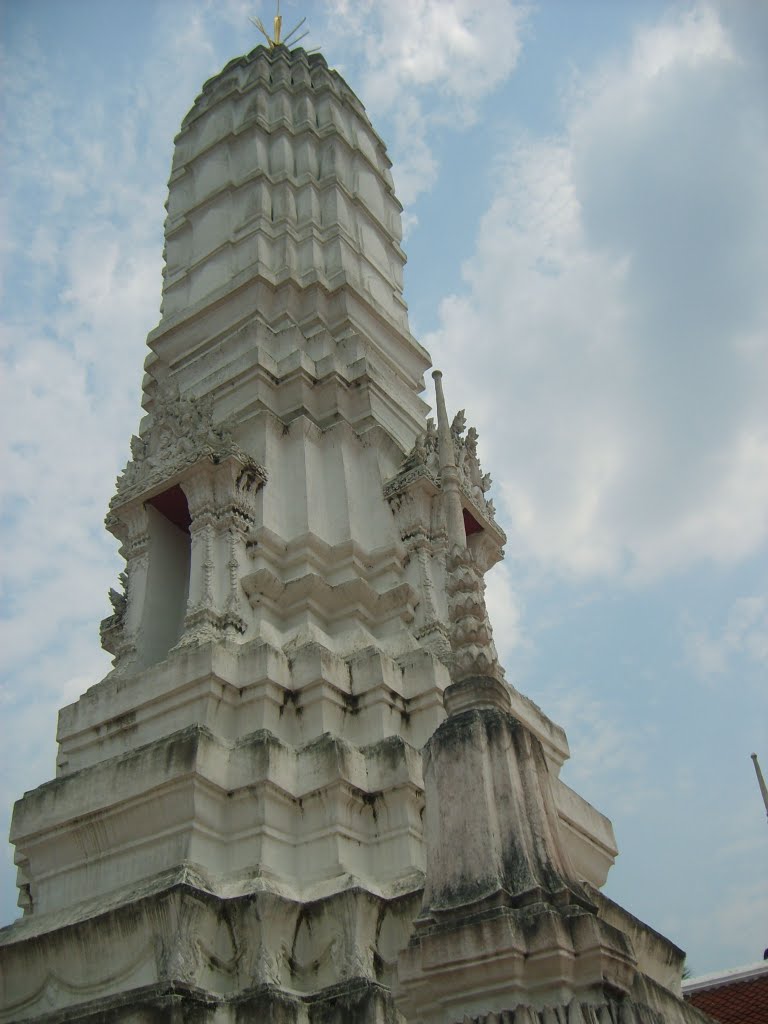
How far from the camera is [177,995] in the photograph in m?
7.85

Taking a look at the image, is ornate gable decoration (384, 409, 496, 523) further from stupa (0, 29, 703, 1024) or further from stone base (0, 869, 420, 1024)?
stone base (0, 869, 420, 1024)

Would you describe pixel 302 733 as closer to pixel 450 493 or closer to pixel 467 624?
pixel 450 493

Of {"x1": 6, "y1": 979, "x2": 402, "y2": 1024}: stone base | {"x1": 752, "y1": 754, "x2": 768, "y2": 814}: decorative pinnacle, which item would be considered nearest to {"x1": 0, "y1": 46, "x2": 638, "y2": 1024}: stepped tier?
{"x1": 6, "y1": 979, "x2": 402, "y2": 1024}: stone base

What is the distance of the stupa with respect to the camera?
6.53 m

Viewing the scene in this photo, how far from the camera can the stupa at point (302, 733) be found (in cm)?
653

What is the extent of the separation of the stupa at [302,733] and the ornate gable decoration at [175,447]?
52 millimetres

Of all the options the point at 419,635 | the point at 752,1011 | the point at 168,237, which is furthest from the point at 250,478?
the point at 752,1011

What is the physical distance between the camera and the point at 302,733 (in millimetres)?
A: 11039

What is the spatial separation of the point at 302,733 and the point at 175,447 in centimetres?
528

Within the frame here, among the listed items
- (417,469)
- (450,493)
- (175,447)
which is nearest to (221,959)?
(450,493)

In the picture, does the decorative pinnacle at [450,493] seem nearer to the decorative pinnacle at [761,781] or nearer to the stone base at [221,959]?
the stone base at [221,959]

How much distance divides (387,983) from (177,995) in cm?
193

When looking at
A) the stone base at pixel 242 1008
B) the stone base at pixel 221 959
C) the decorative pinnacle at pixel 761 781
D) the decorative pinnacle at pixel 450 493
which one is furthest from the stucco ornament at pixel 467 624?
the decorative pinnacle at pixel 761 781

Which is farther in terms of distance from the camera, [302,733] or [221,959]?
[302,733]
